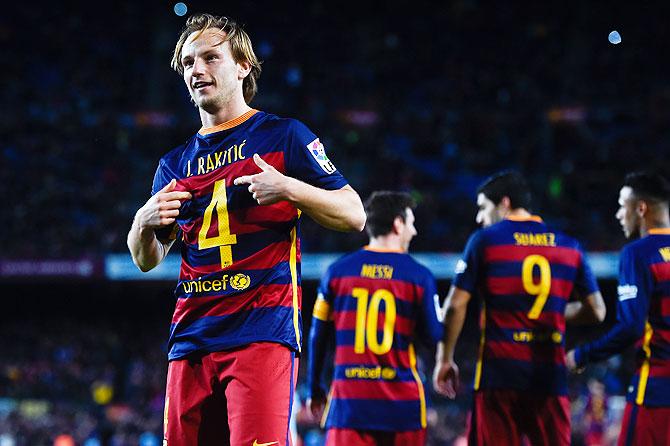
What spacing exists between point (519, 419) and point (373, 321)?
1.09 meters

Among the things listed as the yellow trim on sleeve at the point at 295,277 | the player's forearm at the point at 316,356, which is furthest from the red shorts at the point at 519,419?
the yellow trim on sleeve at the point at 295,277

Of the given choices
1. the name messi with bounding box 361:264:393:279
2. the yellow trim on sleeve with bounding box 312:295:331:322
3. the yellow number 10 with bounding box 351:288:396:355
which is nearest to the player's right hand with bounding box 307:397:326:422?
the yellow number 10 with bounding box 351:288:396:355

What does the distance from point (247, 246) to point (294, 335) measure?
14.4 inches

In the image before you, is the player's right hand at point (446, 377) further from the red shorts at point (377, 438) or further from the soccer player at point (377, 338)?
the red shorts at point (377, 438)

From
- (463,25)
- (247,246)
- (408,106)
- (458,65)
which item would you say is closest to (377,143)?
(408,106)

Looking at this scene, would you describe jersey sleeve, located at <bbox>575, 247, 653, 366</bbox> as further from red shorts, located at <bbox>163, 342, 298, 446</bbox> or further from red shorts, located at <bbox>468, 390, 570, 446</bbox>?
red shorts, located at <bbox>163, 342, 298, 446</bbox>

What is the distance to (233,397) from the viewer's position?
2.98 metres

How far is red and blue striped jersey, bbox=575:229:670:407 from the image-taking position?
5055 mm

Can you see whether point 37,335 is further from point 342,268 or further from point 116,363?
point 342,268

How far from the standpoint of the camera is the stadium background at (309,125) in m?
19.7

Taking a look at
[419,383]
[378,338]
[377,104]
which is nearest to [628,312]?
[419,383]

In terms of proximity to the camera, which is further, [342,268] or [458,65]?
[458,65]

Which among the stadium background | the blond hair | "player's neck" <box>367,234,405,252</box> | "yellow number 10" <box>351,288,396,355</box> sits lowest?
"yellow number 10" <box>351,288,396,355</box>

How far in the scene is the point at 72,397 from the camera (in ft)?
61.6
